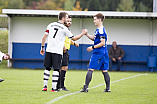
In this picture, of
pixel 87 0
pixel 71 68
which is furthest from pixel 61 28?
pixel 87 0

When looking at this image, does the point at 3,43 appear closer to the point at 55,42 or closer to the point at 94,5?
the point at 55,42

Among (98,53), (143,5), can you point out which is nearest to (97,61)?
(98,53)

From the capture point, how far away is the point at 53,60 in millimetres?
9578

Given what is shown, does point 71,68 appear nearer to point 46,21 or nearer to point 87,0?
point 46,21

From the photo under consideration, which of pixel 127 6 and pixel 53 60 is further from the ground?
pixel 127 6

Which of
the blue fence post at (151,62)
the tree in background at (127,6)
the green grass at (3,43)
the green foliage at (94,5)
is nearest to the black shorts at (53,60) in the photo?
the blue fence post at (151,62)

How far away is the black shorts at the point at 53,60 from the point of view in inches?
376

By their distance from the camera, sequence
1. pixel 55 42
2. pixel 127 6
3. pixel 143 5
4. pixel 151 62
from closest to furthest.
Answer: pixel 55 42 < pixel 151 62 < pixel 143 5 < pixel 127 6

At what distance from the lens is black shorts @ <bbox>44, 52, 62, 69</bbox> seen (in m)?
9.56

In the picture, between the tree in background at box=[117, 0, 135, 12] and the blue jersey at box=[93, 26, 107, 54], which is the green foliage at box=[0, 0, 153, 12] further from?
the blue jersey at box=[93, 26, 107, 54]

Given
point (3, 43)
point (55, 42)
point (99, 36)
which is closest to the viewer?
point (55, 42)

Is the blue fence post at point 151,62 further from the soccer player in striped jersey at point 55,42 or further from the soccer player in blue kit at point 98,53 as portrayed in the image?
the soccer player in striped jersey at point 55,42

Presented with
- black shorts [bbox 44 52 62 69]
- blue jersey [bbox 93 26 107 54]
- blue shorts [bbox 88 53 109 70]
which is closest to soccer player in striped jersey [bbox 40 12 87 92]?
black shorts [bbox 44 52 62 69]

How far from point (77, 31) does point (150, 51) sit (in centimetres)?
449
